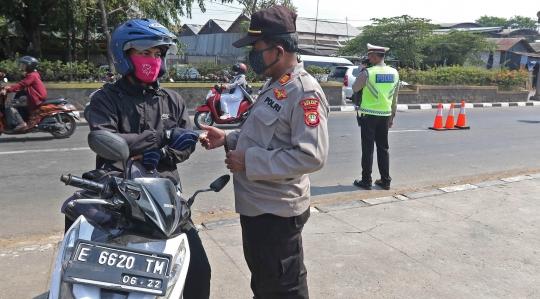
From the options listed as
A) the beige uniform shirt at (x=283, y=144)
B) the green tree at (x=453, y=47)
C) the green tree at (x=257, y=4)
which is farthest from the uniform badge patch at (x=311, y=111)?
the green tree at (x=453, y=47)

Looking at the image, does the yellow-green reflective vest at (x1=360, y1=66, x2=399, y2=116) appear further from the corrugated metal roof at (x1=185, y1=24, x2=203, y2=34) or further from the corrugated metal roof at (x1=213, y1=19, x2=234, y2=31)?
the corrugated metal roof at (x1=185, y1=24, x2=203, y2=34)

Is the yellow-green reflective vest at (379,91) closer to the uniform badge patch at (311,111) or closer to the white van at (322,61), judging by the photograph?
the uniform badge patch at (311,111)

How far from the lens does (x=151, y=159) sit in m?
2.43

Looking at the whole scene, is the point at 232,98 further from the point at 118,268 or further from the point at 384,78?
the point at 118,268

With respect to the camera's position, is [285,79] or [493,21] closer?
[285,79]

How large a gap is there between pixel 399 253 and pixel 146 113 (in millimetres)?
2530

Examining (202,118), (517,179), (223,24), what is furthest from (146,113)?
(223,24)

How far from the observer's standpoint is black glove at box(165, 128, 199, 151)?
2.38 m

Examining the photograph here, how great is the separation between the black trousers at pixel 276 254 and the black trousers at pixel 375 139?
3.92 meters

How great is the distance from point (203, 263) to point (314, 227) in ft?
7.45

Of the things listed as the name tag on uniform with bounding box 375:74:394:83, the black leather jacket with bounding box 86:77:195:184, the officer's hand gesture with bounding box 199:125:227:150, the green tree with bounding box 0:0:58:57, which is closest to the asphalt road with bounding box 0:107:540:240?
the name tag on uniform with bounding box 375:74:394:83

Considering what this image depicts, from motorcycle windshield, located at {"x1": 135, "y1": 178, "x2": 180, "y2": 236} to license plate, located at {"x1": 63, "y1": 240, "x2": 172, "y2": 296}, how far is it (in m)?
0.14

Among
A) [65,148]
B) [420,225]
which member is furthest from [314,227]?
[65,148]

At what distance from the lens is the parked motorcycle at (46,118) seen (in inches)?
349
